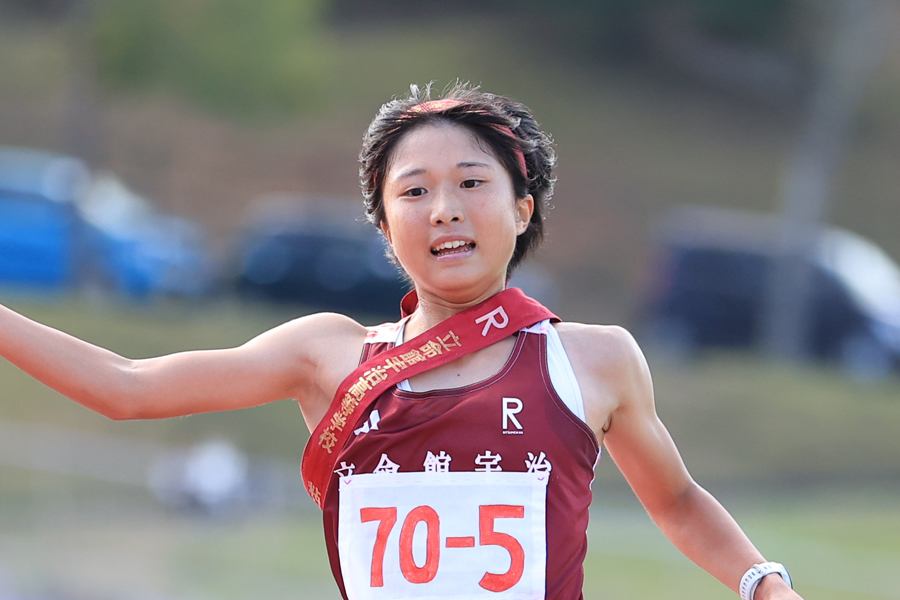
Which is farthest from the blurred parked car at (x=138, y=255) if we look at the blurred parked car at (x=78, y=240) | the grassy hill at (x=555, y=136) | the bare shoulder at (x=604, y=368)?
the bare shoulder at (x=604, y=368)

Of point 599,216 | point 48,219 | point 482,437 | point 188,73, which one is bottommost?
point 482,437

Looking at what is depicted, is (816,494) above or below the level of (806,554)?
above

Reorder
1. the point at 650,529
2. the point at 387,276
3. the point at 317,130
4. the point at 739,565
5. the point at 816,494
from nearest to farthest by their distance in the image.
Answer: the point at 739,565 < the point at 650,529 < the point at 816,494 < the point at 387,276 < the point at 317,130

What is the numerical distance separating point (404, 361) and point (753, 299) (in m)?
14.0

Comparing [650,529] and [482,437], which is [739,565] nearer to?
[482,437]

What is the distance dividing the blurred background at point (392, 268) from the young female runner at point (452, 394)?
2.89 feet

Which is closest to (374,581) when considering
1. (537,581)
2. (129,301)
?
(537,581)

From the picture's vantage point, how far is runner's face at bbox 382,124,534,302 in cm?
215

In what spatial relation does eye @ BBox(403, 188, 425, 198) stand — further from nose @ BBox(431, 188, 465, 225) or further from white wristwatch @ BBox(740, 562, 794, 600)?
white wristwatch @ BBox(740, 562, 794, 600)

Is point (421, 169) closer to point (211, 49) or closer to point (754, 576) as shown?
point (754, 576)

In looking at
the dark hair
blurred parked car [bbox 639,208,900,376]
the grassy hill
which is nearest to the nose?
the dark hair

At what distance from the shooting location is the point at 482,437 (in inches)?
81.6

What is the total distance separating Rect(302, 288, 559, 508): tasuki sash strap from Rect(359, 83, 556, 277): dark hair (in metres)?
0.17

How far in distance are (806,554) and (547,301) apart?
26.0ft
